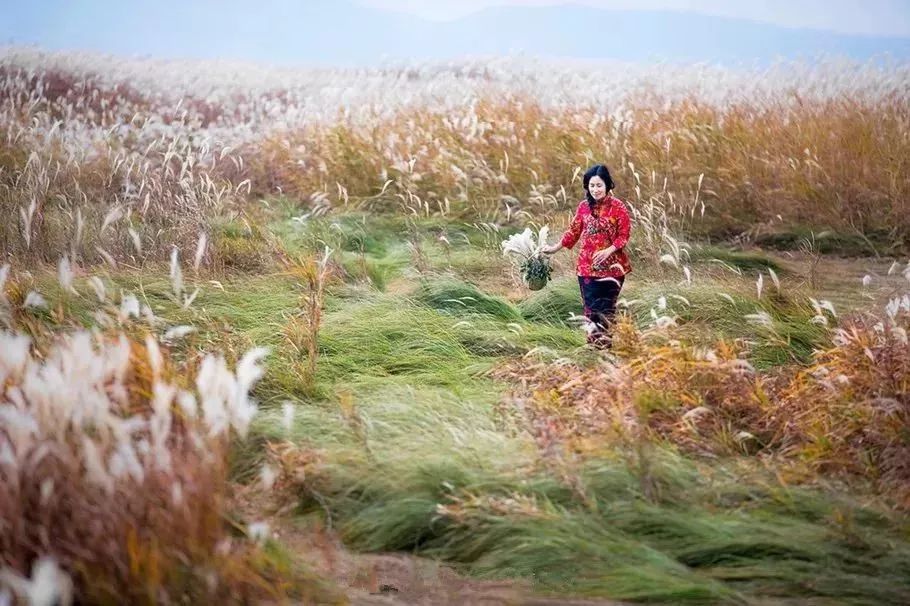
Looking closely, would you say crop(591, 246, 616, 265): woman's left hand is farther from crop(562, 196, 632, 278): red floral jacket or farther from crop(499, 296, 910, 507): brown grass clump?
crop(499, 296, 910, 507): brown grass clump

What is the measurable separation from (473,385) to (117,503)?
1.85 metres

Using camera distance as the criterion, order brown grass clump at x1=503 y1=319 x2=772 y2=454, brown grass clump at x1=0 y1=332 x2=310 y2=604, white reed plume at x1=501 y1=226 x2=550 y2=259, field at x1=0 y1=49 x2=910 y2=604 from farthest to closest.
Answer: white reed plume at x1=501 y1=226 x2=550 y2=259 < brown grass clump at x1=503 y1=319 x2=772 y2=454 < field at x1=0 y1=49 x2=910 y2=604 < brown grass clump at x1=0 y1=332 x2=310 y2=604

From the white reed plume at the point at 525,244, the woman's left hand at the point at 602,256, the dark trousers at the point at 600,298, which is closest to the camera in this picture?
the woman's left hand at the point at 602,256

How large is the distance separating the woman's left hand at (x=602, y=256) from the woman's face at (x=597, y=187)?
0.21 metres

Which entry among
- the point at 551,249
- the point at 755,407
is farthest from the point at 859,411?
the point at 551,249

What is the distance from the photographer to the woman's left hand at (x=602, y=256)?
12.7 ft

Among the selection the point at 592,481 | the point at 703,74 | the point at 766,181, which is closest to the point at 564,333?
the point at 592,481

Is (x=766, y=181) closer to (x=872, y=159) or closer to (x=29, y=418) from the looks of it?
(x=872, y=159)

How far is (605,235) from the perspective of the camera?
3.98 meters

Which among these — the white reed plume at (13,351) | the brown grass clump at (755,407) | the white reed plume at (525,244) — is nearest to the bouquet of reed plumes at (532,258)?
the white reed plume at (525,244)

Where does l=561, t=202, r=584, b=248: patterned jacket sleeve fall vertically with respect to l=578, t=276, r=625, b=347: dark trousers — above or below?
above

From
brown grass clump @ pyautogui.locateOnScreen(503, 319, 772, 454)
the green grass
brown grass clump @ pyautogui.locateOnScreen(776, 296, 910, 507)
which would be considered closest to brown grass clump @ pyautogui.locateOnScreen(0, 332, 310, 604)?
the green grass

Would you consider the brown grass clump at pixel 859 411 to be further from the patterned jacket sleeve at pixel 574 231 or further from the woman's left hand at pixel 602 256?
the patterned jacket sleeve at pixel 574 231

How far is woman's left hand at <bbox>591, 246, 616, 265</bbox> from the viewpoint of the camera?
3875 mm
